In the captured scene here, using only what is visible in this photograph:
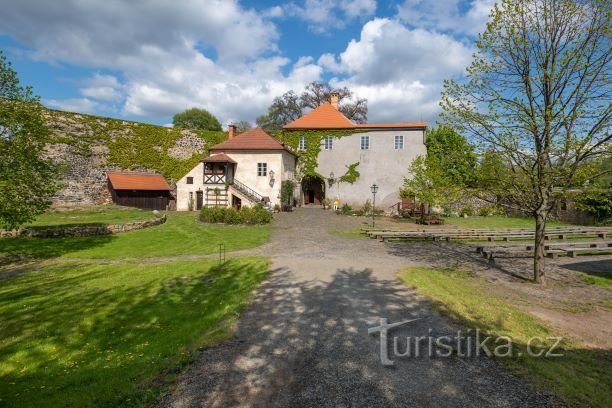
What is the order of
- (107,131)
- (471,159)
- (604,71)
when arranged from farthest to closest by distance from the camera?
(107,131) → (471,159) → (604,71)

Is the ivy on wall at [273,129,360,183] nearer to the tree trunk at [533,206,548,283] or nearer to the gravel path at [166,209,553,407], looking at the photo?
the tree trunk at [533,206,548,283]

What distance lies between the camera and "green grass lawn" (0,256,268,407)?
13.8 ft

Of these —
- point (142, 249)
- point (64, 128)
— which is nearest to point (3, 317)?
point (142, 249)

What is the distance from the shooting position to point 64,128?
28.8 m

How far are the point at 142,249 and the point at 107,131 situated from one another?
2303 cm

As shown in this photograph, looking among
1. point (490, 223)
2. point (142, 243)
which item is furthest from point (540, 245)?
point (490, 223)

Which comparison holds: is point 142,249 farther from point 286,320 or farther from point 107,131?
point 107,131

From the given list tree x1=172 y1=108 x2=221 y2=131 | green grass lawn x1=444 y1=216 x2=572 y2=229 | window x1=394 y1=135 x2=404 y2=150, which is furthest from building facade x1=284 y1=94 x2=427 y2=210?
tree x1=172 y1=108 x2=221 y2=131

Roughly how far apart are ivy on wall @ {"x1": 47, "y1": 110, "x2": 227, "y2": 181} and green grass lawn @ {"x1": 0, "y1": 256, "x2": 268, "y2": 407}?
2281 centimetres

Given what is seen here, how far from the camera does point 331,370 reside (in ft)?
14.9

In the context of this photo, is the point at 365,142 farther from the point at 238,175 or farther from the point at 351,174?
the point at 238,175

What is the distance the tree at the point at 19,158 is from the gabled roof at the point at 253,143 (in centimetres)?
1772

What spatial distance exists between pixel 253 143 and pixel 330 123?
8.30 metres

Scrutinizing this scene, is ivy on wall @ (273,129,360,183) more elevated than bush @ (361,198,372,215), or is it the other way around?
ivy on wall @ (273,129,360,183)
